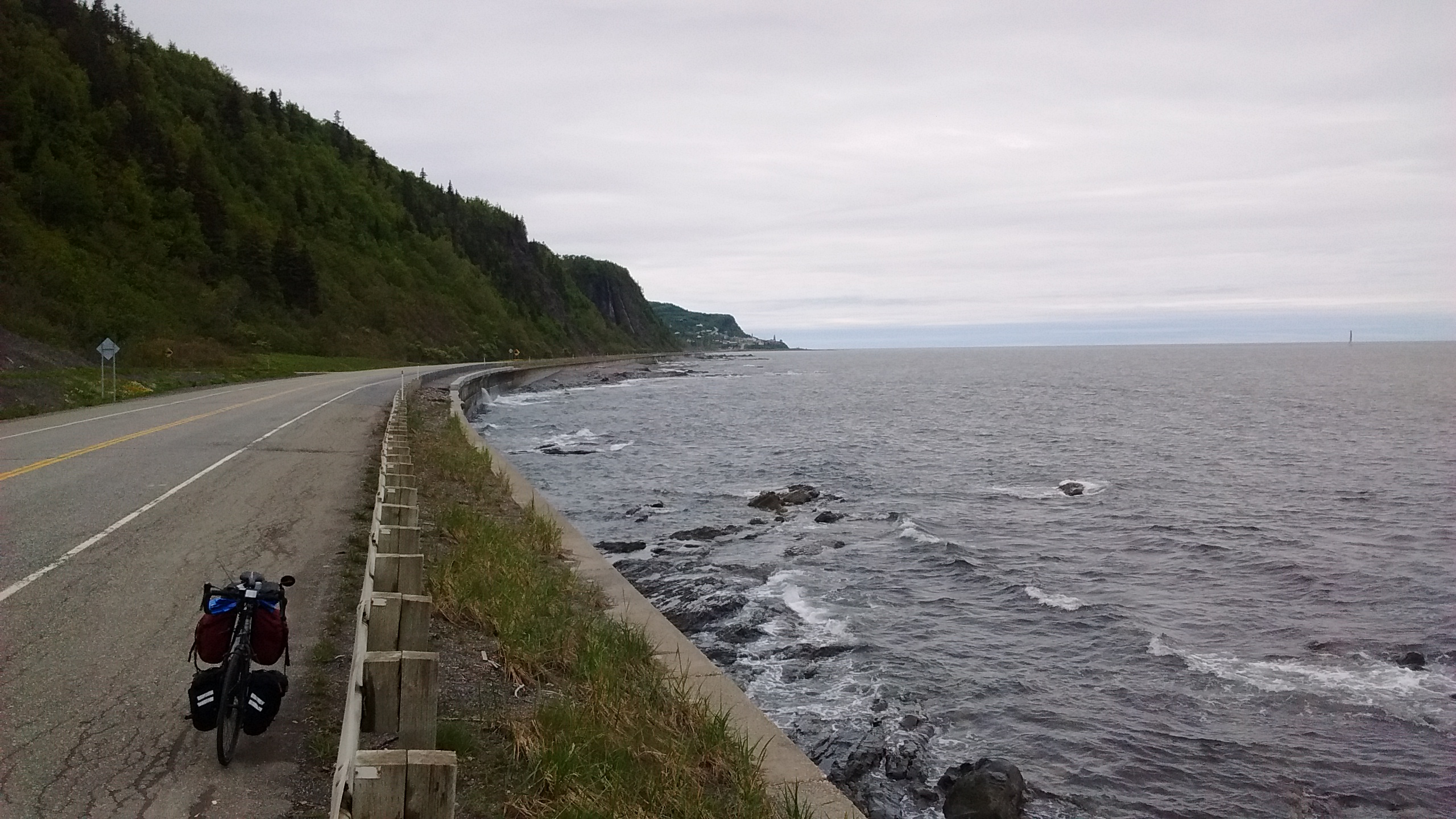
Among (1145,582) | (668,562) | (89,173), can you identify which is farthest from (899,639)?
(89,173)

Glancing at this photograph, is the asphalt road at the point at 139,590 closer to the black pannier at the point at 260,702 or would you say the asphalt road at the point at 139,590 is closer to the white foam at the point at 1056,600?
the black pannier at the point at 260,702

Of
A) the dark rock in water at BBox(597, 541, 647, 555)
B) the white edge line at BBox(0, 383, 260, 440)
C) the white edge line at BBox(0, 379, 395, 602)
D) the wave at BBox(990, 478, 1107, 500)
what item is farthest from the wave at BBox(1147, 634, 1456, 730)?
the white edge line at BBox(0, 383, 260, 440)

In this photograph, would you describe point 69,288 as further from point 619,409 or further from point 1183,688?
point 1183,688

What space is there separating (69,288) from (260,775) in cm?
5050

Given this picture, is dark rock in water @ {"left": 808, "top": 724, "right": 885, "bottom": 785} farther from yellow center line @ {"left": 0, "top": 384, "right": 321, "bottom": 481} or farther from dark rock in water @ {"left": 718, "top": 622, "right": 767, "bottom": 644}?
yellow center line @ {"left": 0, "top": 384, "right": 321, "bottom": 481}

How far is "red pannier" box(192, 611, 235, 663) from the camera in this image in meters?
4.75

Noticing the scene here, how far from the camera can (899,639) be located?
1382 centimetres

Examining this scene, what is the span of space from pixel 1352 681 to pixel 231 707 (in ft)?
43.9

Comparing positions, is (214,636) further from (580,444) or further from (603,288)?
(603,288)

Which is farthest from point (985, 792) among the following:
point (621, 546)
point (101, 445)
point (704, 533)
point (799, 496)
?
point (799, 496)

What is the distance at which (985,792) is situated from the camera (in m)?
8.86

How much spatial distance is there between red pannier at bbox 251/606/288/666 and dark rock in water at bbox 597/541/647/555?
43.3 ft

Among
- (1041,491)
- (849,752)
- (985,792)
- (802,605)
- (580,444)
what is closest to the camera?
(985,792)

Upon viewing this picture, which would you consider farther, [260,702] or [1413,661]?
[1413,661]
